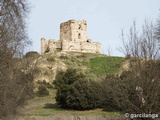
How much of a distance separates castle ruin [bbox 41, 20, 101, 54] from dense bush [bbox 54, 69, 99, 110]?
22916 mm

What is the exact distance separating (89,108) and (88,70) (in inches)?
717

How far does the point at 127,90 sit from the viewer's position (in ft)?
25.2

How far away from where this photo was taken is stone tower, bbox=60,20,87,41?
40.9 metres

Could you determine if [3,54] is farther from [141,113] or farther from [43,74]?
[43,74]

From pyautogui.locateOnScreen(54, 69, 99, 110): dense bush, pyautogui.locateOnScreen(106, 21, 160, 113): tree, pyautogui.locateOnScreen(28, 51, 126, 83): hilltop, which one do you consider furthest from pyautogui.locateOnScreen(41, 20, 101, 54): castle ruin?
pyautogui.locateOnScreen(106, 21, 160, 113): tree

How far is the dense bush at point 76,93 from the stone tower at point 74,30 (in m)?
25.4

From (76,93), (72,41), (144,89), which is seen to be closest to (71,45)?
(72,41)

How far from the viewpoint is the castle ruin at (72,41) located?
39.4 m

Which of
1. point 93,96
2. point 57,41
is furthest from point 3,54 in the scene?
point 57,41

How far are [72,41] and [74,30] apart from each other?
263 centimetres

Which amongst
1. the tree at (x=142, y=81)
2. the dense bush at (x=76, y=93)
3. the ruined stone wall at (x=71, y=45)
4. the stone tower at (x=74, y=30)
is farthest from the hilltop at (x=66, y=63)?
the tree at (x=142, y=81)

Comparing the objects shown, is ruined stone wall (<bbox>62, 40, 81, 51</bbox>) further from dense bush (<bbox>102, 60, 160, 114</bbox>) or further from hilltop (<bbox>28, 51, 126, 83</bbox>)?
dense bush (<bbox>102, 60, 160, 114</bbox>)

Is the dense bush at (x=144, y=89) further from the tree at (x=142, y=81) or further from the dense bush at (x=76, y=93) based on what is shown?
the dense bush at (x=76, y=93)

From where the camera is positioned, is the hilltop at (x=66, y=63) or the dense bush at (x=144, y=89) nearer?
the dense bush at (x=144, y=89)
